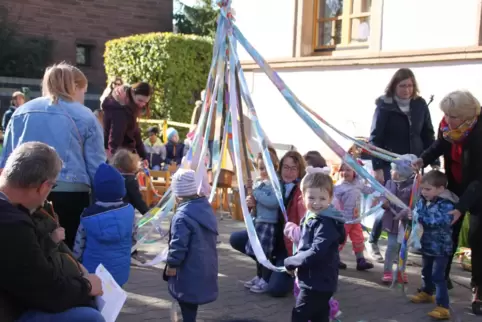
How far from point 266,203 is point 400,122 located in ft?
5.09

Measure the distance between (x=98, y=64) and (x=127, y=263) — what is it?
1790cm

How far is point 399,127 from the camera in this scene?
5770mm

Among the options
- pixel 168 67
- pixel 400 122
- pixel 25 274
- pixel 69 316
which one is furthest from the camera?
pixel 168 67

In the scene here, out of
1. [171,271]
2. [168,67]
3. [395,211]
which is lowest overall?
[171,271]

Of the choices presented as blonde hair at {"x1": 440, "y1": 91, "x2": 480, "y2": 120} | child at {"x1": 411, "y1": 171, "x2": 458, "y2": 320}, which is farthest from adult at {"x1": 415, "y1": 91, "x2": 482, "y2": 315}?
child at {"x1": 411, "y1": 171, "x2": 458, "y2": 320}

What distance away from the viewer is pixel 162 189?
31.0 ft

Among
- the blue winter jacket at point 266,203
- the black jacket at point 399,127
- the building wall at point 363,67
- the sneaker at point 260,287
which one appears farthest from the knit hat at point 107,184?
the building wall at point 363,67

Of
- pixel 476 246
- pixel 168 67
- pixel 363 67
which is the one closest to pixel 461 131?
pixel 476 246

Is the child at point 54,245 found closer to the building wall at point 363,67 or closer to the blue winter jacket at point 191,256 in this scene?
the blue winter jacket at point 191,256

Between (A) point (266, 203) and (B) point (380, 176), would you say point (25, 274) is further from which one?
(B) point (380, 176)

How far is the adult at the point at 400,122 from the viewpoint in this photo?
568cm

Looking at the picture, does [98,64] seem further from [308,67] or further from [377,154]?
[377,154]

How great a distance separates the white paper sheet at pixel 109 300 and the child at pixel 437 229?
269 cm

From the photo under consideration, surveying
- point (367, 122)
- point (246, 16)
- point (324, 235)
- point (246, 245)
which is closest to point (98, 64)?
point (246, 16)
